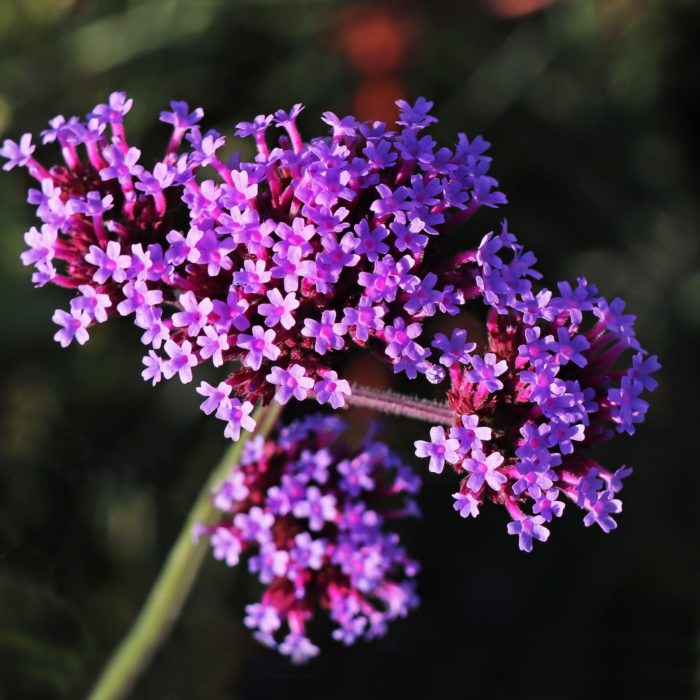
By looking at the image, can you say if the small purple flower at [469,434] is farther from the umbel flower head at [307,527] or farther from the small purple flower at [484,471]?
the umbel flower head at [307,527]

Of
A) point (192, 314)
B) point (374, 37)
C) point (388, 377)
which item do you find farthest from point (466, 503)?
point (374, 37)

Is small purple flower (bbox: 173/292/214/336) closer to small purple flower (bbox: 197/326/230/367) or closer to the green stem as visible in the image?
small purple flower (bbox: 197/326/230/367)

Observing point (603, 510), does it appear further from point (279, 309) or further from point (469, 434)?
point (279, 309)

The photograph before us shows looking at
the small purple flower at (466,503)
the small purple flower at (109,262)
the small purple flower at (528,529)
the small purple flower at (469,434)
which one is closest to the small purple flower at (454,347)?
the small purple flower at (469,434)

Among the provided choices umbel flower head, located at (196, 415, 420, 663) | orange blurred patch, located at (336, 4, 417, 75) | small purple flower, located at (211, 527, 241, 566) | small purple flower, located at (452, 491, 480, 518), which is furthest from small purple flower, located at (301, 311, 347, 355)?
orange blurred patch, located at (336, 4, 417, 75)

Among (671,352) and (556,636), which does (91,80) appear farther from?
(556,636)

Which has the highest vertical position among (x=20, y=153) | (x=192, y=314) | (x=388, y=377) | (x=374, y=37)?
(x=374, y=37)
